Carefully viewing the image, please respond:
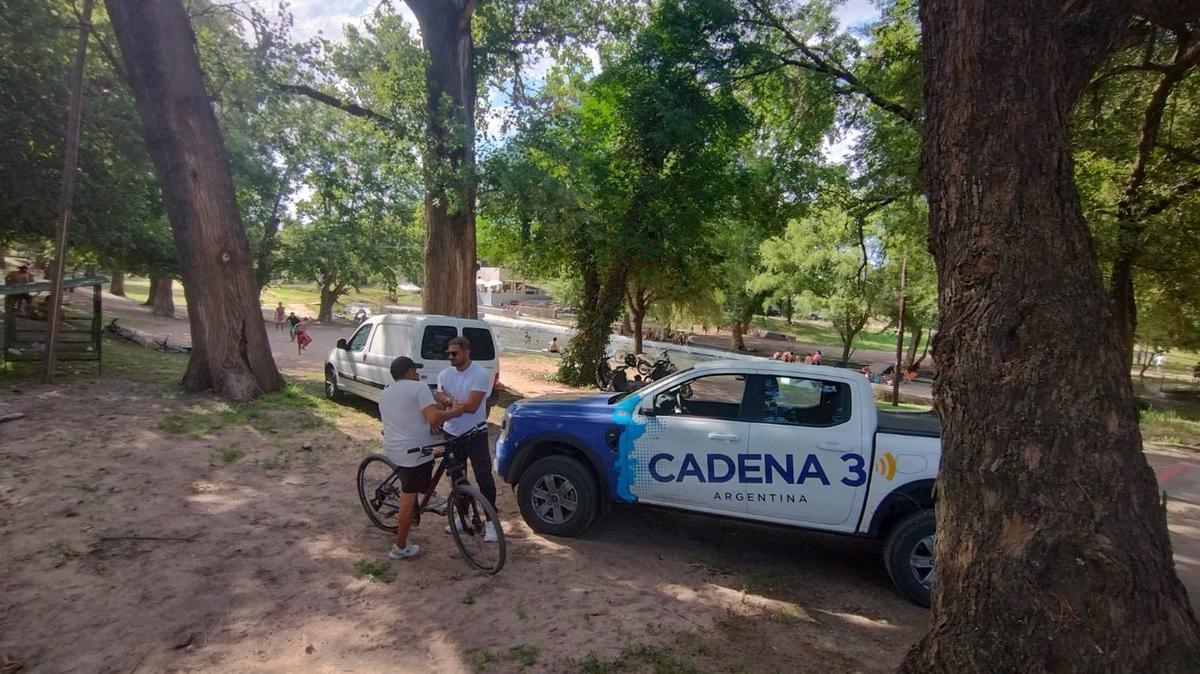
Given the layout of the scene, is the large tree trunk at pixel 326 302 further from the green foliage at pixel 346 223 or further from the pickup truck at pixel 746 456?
the pickup truck at pixel 746 456

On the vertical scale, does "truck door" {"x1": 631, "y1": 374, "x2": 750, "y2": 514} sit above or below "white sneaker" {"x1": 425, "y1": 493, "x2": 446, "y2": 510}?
above

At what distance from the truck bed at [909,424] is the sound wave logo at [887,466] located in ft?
0.65

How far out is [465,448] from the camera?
499 centimetres

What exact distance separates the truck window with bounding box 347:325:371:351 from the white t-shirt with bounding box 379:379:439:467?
22.4 ft

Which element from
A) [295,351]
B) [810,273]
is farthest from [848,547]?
[810,273]

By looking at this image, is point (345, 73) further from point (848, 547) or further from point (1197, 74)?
point (1197, 74)

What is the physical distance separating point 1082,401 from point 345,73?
51.9 feet

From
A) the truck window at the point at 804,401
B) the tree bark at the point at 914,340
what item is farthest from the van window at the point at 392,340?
the tree bark at the point at 914,340

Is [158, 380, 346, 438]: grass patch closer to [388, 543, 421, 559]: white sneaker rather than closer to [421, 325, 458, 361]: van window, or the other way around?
[421, 325, 458, 361]: van window

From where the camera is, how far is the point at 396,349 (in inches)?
394

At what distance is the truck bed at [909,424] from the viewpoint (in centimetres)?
477

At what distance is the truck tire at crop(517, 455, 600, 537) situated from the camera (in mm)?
5383

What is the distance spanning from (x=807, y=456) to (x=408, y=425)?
124 inches

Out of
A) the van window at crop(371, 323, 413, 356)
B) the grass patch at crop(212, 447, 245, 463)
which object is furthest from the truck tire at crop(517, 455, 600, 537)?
the van window at crop(371, 323, 413, 356)
